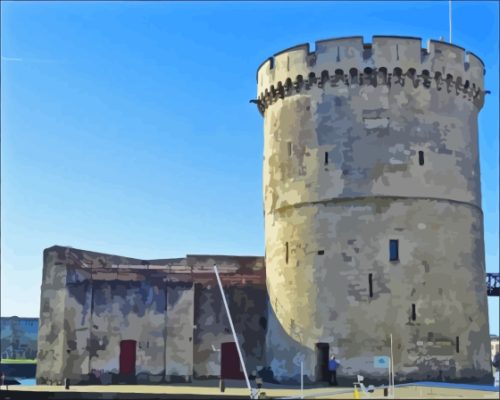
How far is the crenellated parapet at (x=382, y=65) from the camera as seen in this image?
25.5 metres

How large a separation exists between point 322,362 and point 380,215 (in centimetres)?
545

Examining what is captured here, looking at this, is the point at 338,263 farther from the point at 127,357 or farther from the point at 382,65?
the point at 127,357

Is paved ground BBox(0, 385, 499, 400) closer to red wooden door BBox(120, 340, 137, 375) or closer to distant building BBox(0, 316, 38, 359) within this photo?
red wooden door BBox(120, 340, 137, 375)

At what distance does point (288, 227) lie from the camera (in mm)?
26484

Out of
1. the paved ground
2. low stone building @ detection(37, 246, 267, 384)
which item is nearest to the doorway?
the paved ground

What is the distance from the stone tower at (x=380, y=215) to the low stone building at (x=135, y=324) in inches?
83.9

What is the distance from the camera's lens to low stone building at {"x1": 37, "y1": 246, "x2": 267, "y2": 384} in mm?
27047

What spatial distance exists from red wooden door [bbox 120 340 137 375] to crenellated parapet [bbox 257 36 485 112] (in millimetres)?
11149

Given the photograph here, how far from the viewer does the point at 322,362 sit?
82.1ft

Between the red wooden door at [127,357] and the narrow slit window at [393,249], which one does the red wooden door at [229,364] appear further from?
the narrow slit window at [393,249]

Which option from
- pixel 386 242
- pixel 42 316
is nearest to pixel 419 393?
pixel 386 242

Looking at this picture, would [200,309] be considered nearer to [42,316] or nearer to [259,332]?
[259,332]

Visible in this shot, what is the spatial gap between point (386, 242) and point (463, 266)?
299 cm

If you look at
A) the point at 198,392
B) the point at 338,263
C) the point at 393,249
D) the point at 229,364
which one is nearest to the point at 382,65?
the point at 393,249
